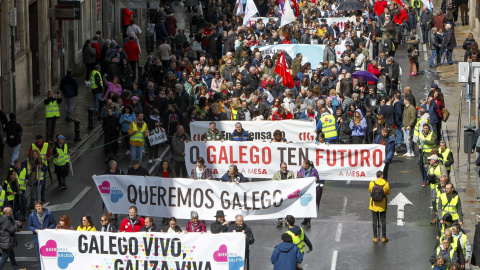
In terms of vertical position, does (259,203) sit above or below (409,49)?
below

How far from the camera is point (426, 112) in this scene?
105 ft

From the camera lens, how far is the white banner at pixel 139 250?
20219 millimetres

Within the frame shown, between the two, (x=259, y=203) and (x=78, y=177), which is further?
(x=78, y=177)

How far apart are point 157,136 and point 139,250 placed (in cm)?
1055

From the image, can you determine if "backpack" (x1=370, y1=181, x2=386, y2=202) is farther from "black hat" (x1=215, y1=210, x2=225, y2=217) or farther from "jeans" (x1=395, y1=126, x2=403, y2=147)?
"jeans" (x1=395, y1=126, x2=403, y2=147)

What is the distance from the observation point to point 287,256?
2009 centimetres

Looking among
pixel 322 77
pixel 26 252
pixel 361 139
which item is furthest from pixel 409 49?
pixel 26 252

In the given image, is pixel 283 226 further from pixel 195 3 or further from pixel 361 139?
→ pixel 195 3

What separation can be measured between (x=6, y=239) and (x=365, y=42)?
817 inches

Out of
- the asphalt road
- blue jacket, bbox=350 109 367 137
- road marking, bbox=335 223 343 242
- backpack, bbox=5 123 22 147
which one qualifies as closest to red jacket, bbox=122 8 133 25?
the asphalt road

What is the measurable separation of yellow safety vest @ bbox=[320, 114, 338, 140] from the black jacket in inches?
402

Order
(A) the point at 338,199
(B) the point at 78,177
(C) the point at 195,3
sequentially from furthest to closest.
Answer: (C) the point at 195,3, (B) the point at 78,177, (A) the point at 338,199

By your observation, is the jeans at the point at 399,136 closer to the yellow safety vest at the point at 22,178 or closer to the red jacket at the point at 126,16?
the yellow safety vest at the point at 22,178

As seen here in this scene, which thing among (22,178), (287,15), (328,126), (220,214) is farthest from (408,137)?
(287,15)
